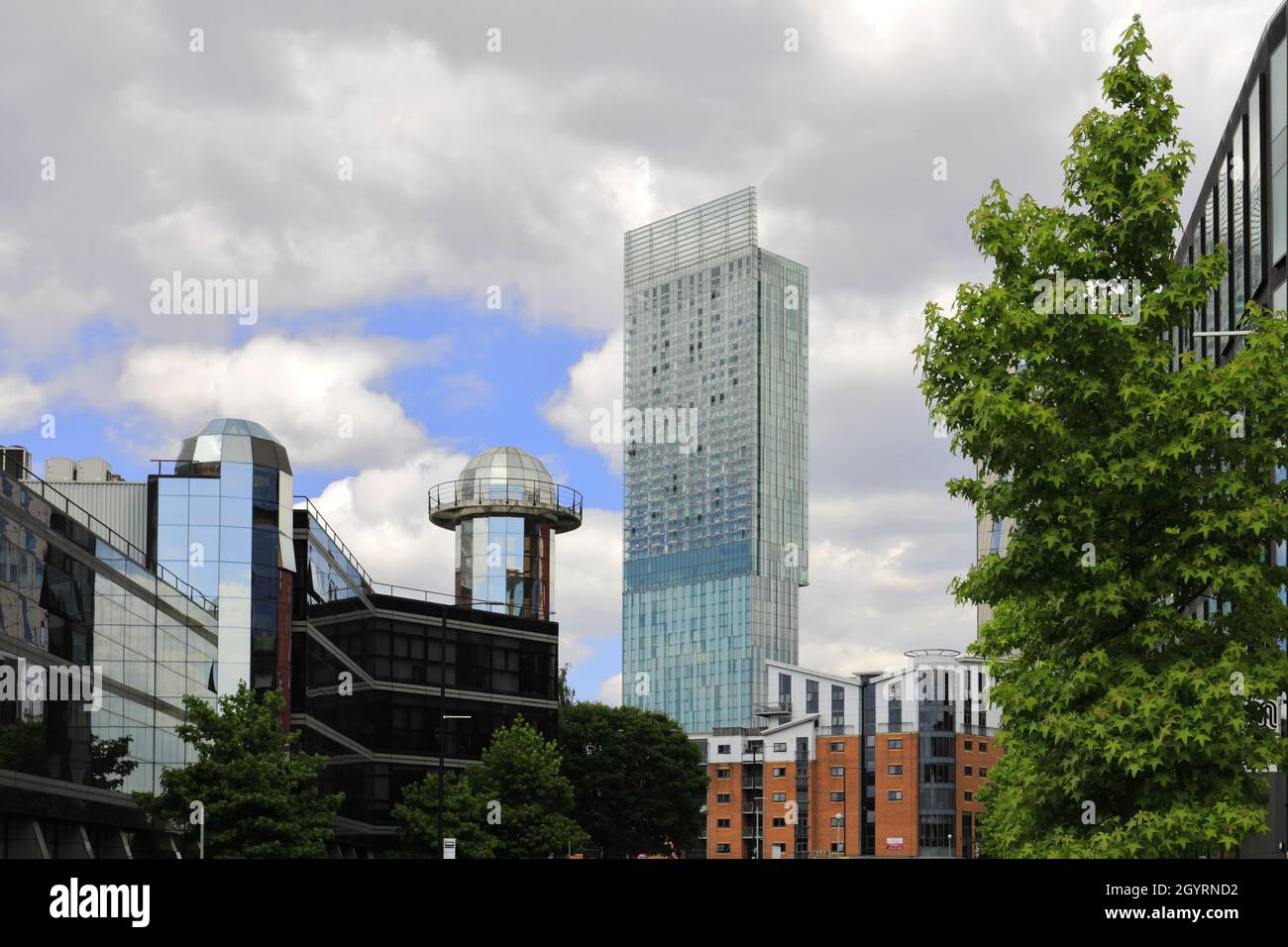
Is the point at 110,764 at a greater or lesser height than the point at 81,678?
lesser

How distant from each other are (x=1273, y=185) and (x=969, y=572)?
29.2 m

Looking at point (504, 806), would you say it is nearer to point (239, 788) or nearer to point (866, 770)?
point (239, 788)

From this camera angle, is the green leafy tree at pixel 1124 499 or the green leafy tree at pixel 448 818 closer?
Answer: the green leafy tree at pixel 1124 499

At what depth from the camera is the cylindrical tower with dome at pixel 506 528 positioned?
102 metres

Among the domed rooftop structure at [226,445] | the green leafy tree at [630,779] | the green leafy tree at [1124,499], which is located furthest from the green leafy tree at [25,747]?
the green leafy tree at [630,779]

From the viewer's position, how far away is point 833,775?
177 metres

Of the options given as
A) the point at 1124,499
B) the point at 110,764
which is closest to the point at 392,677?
the point at 110,764

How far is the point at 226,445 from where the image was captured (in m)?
73.4

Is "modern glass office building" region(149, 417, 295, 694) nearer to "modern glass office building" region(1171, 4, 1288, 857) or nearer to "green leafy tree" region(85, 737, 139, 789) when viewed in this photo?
"green leafy tree" region(85, 737, 139, 789)

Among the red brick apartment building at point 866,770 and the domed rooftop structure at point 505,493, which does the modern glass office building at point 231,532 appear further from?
the red brick apartment building at point 866,770

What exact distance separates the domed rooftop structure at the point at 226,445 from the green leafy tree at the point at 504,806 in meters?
19.5

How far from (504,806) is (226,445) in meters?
23.2

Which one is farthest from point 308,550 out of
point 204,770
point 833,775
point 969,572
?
point 833,775
